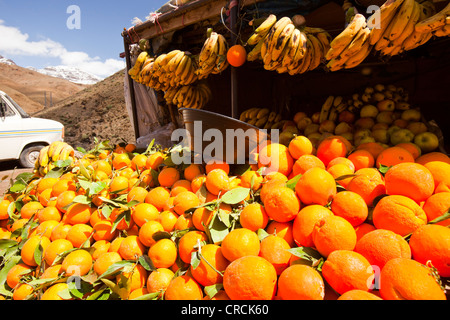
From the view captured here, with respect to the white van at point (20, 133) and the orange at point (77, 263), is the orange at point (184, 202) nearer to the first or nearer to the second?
the orange at point (77, 263)

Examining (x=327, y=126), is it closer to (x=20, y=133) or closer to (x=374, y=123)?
(x=374, y=123)

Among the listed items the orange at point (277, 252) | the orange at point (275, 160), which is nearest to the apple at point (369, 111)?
the orange at point (275, 160)

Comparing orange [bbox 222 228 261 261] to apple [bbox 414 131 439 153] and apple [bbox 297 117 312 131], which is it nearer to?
apple [bbox 414 131 439 153]

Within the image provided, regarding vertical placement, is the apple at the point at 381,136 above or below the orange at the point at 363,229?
above

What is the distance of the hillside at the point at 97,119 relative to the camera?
14.0 m

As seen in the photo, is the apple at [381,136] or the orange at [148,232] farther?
the apple at [381,136]

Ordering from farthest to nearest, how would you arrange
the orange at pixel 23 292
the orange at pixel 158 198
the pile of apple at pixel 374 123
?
the pile of apple at pixel 374 123
the orange at pixel 158 198
the orange at pixel 23 292

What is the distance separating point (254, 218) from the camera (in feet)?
4.50

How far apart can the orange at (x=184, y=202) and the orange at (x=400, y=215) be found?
3.50 feet

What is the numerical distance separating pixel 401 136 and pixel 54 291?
2610 millimetres

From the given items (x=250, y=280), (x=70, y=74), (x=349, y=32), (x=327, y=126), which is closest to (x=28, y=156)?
(x=327, y=126)

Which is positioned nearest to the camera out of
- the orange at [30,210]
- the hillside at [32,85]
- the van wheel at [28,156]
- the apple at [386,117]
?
the orange at [30,210]
